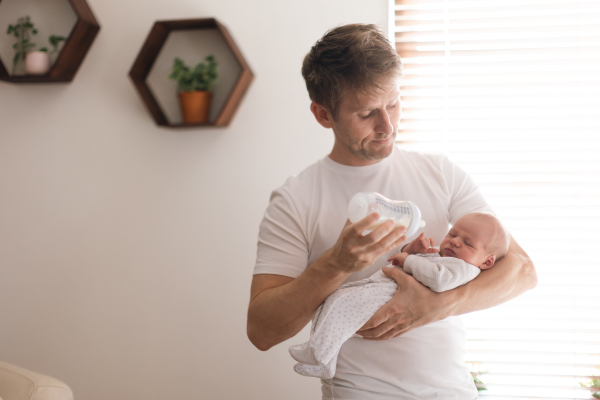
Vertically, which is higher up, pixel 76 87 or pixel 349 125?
pixel 76 87

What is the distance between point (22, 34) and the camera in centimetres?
211

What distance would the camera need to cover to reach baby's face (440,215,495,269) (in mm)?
1188

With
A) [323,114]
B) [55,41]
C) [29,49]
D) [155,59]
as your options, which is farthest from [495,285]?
[29,49]

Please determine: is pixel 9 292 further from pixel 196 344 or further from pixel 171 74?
pixel 171 74

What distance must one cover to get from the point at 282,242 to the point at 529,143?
1264 mm

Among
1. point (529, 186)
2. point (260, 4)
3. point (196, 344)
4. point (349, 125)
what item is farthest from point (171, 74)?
point (529, 186)

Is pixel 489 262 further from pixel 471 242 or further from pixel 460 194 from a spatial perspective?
pixel 460 194

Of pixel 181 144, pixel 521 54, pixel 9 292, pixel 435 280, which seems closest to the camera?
pixel 435 280

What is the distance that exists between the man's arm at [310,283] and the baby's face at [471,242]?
0.24m

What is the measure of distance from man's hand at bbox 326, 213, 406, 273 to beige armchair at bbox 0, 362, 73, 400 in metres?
1.15

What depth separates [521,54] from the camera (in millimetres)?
1896

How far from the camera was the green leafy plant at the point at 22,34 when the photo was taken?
2082mm

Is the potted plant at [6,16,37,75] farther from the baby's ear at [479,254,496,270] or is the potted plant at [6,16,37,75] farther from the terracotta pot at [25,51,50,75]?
the baby's ear at [479,254,496,270]

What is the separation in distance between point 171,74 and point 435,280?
1.46 metres
